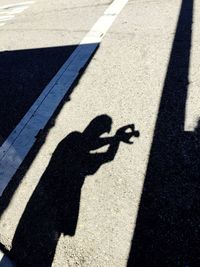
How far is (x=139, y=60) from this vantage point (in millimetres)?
6422

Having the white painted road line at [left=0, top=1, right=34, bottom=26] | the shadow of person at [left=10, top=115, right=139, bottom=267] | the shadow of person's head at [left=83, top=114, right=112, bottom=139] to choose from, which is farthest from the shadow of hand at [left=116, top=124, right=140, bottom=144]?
the white painted road line at [left=0, top=1, right=34, bottom=26]

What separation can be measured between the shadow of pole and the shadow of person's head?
0.80 metres

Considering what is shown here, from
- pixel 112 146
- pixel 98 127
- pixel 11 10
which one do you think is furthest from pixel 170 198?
pixel 11 10

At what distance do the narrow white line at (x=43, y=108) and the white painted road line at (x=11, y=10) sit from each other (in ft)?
13.7

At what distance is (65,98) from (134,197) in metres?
2.73

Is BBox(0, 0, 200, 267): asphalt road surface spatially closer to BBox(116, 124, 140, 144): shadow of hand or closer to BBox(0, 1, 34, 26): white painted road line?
BBox(116, 124, 140, 144): shadow of hand

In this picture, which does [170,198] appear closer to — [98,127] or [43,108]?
[98,127]

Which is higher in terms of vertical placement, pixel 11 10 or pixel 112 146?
pixel 11 10

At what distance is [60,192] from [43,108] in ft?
7.02

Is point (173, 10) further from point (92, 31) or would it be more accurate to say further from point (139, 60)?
point (139, 60)

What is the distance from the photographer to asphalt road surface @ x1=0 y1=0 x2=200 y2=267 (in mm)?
3326

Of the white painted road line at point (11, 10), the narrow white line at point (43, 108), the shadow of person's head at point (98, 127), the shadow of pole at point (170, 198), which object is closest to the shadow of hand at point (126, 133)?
the shadow of person's head at point (98, 127)

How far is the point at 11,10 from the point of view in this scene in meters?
11.5

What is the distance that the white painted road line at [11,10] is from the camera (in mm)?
10852
